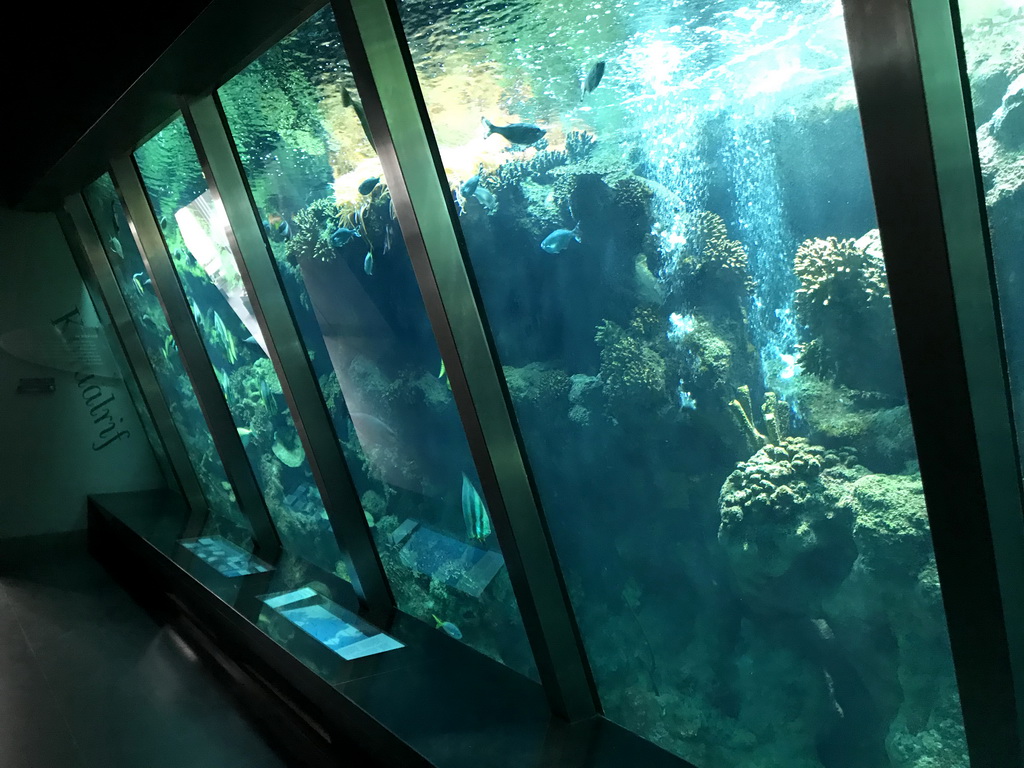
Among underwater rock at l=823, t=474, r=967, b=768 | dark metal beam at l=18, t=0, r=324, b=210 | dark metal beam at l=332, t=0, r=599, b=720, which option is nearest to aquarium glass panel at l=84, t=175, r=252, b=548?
dark metal beam at l=18, t=0, r=324, b=210

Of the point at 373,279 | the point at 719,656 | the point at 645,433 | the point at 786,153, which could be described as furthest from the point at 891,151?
the point at 373,279

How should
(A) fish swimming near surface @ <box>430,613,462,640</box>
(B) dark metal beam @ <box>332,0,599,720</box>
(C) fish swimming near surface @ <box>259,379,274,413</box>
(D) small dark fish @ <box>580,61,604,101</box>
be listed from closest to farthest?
(D) small dark fish @ <box>580,61,604,101</box>
(B) dark metal beam @ <box>332,0,599,720</box>
(A) fish swimming near surface @ <box>430,613,462,640</box>
(C) fish swimming near surface @ <box>259,379,274,413</box>

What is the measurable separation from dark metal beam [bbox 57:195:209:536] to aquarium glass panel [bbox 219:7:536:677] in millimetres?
2740

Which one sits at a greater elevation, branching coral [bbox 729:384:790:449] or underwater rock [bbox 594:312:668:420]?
underwater rock [bbox 594:312:668:420]

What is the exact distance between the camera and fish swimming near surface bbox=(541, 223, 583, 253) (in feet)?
7.92

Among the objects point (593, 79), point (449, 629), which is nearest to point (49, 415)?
point (449, 629)

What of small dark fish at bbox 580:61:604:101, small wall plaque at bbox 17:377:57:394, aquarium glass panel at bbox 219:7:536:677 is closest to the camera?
small dark fish at bbox 580:61:604:101

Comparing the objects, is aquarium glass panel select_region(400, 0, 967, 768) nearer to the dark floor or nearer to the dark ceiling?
the dark ceiling

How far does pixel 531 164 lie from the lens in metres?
2.49

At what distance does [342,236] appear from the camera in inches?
133

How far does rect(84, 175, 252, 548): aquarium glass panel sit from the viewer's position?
5.62 m

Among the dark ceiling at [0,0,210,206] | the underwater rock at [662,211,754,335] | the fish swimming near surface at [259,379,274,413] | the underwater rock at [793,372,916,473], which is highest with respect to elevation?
the dark ceiling at [0,0,210,206]

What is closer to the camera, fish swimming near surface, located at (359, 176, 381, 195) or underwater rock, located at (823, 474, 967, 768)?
underwater rock, located at (823, 474, 967, 768)

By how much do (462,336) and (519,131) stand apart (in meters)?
Answer: 0.63
